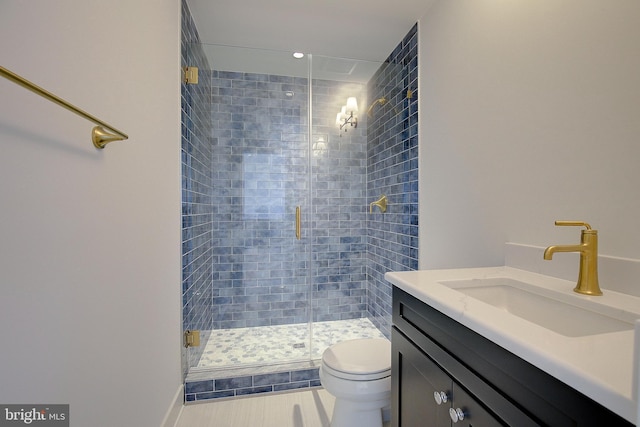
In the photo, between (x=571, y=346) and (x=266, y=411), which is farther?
(x=266, y=411)

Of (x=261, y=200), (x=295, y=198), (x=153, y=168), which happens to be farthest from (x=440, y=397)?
(x=261, y=200)

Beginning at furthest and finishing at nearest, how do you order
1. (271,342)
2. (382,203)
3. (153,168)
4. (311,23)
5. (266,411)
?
(382,203), (271,342), (311,23), (266,411), (153,168)

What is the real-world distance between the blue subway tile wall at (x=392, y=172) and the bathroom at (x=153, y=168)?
0.37m

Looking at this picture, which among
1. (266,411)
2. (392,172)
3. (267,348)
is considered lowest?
(266,411)

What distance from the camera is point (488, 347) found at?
675mm

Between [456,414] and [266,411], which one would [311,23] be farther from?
[266,411]

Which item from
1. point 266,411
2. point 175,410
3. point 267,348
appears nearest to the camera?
point 175,410

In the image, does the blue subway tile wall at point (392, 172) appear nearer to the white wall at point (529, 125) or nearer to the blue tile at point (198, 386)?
the white wall at point (529, 125)

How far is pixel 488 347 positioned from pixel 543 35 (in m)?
1.19

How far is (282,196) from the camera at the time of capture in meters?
2.65

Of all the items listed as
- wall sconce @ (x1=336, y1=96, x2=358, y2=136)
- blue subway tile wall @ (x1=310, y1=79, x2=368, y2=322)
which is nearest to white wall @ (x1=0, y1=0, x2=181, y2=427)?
blue subway tile wall @ (x1=310, y1=79, x2=368, y2=322)

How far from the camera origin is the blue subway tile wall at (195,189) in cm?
188

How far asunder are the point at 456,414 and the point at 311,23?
2.32 metres

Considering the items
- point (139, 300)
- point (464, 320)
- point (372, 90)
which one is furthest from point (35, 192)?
point (372, 90)
